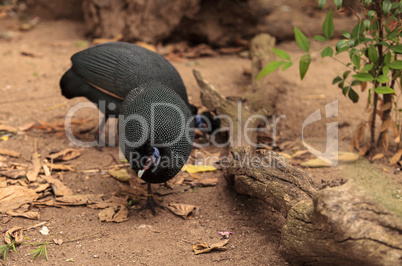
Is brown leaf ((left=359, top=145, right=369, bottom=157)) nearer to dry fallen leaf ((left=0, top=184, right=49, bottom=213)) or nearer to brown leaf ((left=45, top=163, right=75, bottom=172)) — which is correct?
brown leaf ((left=45, top=163, right=75, bottom=172))

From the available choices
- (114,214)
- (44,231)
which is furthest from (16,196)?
(114,214)

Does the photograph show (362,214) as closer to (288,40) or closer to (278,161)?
(278,161)

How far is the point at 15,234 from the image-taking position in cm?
312

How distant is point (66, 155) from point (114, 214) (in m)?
1.19

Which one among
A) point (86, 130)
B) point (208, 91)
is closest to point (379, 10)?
point (208, 91)

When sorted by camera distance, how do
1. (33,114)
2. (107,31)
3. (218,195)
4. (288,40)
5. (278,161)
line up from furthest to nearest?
(288,40)
(107,31)
(33,114)
(218,195)
(278,161)

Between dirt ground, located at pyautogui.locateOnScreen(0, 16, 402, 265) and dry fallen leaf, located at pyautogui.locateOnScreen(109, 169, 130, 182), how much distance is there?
0.06m

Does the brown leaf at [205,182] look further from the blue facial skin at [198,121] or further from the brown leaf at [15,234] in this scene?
the brown leaf at [15,234]

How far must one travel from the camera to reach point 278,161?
320 centimetres

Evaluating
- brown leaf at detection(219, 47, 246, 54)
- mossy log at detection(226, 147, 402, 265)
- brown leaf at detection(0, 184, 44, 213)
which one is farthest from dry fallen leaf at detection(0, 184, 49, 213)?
brown leaf at detection(219, 47, 246, 54)

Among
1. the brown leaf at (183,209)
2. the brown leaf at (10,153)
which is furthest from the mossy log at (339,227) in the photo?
the brown leaf at (10,153)

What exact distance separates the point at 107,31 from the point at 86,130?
2.49 metres

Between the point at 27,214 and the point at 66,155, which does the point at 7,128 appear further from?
the point at 27,214

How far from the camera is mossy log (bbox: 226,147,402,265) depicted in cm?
218
